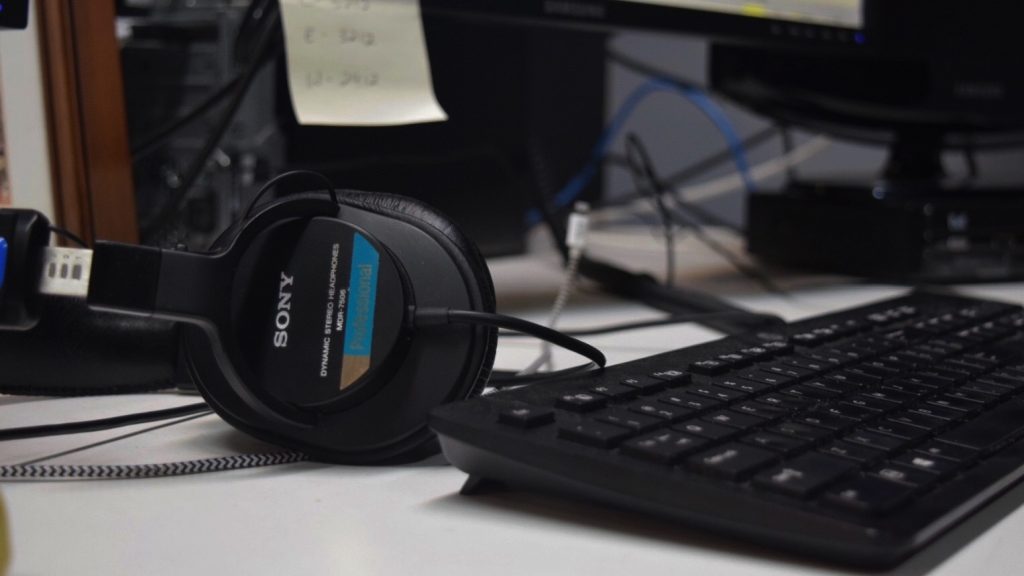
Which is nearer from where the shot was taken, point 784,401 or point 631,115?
point 784,401

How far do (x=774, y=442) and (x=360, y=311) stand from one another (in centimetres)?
15

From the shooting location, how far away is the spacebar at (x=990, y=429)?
34 cm

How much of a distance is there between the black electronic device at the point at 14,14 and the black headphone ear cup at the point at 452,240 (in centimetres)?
20

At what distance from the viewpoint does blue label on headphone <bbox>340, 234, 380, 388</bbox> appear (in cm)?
36

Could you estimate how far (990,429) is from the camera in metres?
0.36

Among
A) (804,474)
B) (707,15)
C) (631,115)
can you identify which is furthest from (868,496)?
(631,115)

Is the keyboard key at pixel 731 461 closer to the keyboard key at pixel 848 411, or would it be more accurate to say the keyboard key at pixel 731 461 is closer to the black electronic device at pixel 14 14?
the keyboard key at pixel 848 411

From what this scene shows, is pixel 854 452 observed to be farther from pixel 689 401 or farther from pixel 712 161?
pixel 712 161

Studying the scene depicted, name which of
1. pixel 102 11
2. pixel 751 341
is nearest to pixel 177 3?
pixel 102 11

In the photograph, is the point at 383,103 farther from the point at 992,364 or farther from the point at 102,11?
the point at 992,364

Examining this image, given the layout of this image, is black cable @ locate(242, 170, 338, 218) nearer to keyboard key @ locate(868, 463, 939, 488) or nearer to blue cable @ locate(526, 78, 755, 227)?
keyboard key @ locate(868, 463, 939, 488)

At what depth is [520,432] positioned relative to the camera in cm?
32

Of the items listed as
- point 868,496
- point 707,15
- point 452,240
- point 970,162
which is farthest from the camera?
point 970,162

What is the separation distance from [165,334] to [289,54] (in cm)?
19
